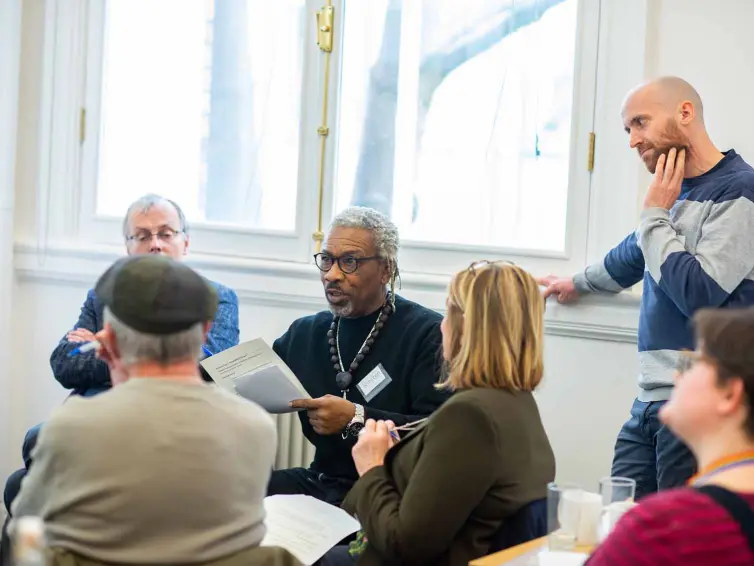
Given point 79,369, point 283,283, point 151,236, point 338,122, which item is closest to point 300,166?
point 338,122

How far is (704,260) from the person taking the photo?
2549 millimetres

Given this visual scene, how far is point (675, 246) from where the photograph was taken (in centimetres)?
257

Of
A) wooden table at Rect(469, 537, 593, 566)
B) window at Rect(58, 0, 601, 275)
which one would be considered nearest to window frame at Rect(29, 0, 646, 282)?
window at Rect(58, 0, 601, 275)

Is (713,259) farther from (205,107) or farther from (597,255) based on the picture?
(205,107)

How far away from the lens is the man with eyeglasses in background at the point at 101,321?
3.28 m

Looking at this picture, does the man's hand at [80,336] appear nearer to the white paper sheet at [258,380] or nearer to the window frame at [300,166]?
the white paper sheet at [258,380]

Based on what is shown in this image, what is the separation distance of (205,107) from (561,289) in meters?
1.61

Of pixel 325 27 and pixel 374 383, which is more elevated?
pixel 325 27

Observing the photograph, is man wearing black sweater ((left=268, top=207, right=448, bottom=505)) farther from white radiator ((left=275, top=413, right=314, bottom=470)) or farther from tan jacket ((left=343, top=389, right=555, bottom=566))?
tan jacket ((left=343, top=389, right=555, bottom=566))

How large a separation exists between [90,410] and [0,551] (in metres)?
0.46

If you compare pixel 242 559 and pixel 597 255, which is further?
pixel 597 255

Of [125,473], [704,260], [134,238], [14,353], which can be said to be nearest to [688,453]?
[704,260]

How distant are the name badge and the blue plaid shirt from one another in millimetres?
570

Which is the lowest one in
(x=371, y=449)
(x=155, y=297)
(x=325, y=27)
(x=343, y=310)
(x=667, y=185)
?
(x=371, y=449)
